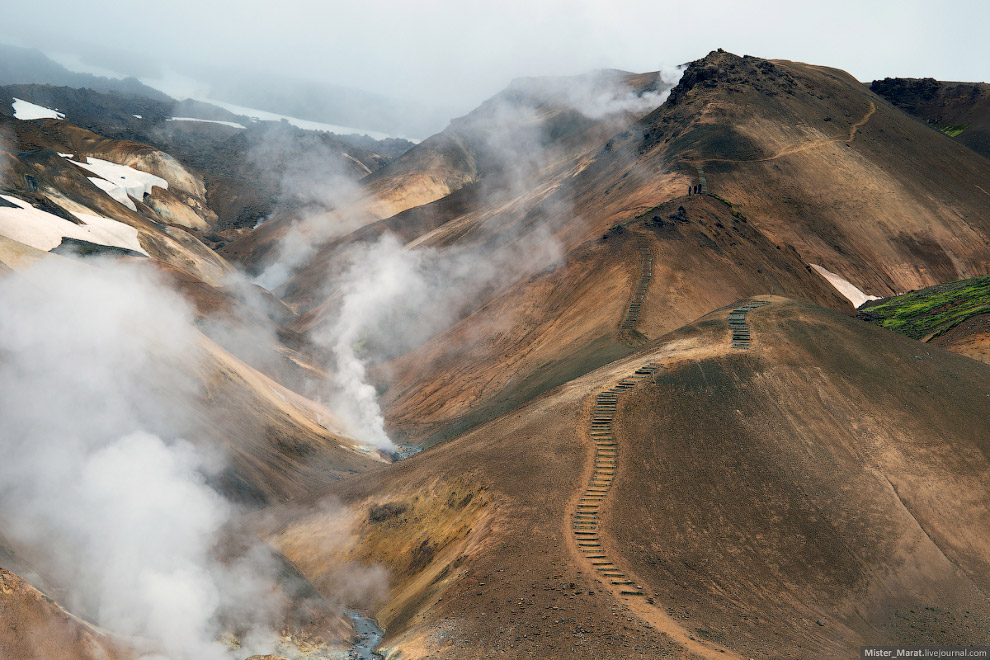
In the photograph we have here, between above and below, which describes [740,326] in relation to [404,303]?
above

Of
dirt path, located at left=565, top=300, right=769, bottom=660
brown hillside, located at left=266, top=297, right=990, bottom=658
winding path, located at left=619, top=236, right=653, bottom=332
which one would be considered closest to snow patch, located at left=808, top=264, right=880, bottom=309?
winding path, located at left=619, top=236, right=653, bottom=332

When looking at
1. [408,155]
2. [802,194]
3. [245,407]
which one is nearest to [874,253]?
[802,194]

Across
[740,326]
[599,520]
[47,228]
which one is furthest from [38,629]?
[47,228]

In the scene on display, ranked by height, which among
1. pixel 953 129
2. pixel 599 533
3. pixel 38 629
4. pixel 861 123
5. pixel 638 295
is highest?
pixel 953 129

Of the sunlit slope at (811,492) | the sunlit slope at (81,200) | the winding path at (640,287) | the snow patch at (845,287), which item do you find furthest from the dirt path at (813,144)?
the sunlit slope at (81,200)

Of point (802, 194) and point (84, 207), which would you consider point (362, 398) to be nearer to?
point (84, 207)

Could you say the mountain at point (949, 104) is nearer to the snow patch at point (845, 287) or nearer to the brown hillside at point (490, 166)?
the brown hillside at point (490, 166)

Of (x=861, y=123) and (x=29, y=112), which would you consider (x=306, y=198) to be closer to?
(x=29, y=112)
